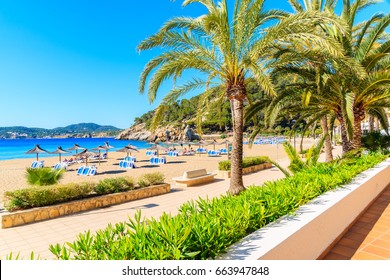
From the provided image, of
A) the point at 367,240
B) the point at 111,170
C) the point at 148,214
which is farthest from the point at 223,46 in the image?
the point at 111,170

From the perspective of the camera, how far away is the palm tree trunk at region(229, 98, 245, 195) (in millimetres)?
7742

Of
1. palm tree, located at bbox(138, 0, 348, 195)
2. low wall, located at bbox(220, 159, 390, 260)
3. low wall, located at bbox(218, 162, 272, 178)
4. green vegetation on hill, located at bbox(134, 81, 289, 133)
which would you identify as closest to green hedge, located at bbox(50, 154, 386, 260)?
low wall, located at bbox(220, 159, 390, 260)

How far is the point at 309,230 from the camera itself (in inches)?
121

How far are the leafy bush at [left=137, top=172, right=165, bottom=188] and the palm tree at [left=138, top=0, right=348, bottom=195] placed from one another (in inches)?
153

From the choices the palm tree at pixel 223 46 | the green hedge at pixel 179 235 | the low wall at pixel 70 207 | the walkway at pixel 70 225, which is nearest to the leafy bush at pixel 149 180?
the low wall at pixel 70 207

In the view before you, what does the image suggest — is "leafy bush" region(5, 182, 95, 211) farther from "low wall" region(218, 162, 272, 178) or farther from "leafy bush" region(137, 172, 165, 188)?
"low wall" region(218, 162, 272, 178)

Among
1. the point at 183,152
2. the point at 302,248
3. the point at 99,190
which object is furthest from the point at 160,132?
the point at 302,248

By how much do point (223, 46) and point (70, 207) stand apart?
22.4 feet

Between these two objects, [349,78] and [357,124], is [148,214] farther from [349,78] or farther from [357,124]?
[357,124]

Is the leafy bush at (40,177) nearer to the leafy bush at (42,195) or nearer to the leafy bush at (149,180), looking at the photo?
the leafy bush at (42,195)

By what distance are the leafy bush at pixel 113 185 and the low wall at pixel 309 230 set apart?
7543mm

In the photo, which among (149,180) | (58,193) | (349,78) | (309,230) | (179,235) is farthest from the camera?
A: (149,180)

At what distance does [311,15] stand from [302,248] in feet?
18.5

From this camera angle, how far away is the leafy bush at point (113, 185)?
9516 mm
